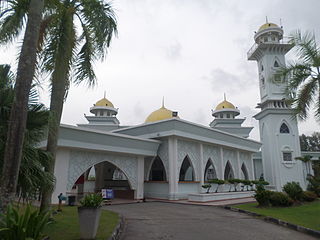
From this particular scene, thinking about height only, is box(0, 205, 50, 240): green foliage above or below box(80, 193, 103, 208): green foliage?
below

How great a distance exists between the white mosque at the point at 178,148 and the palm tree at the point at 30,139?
7.50 m

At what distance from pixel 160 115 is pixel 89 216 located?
19605 mm

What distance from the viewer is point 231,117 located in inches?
1337

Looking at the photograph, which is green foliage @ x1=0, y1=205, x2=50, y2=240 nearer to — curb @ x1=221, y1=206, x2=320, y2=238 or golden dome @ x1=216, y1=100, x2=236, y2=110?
curb @ x1=221, y1=206, x2=320, y2=238

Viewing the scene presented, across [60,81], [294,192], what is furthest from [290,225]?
[60,81]

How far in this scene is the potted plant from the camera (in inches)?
232

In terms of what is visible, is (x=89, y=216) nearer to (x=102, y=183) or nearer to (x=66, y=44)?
(x=66, y=44)

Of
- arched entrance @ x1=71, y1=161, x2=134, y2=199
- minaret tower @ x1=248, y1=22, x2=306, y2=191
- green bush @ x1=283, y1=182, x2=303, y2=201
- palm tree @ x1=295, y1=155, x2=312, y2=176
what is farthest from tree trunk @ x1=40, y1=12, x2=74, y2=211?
palm tree @ x1=295, y1=155, x2=312, y2=176

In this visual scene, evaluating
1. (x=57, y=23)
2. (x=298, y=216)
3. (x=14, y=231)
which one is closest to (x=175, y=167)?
(x=298, y=216)

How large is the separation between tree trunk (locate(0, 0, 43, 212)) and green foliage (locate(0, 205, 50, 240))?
579mm

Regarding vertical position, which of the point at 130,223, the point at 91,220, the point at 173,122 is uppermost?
the point at 173,122

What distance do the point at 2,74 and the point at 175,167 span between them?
13.2 m

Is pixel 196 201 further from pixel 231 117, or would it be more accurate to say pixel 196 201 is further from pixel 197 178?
pixel 231 117

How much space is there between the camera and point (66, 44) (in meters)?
6.95
